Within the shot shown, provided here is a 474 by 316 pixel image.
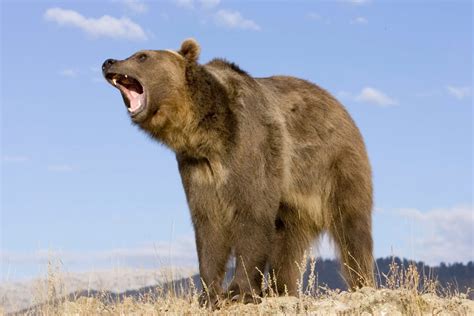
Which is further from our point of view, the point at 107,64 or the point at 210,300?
the point at 107,64

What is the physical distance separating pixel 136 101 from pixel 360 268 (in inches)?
126

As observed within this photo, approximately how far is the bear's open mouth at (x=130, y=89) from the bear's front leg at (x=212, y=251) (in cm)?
137

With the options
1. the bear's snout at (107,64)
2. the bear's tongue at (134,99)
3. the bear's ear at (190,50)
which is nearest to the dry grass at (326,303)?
the bear's tongue at (134,99)

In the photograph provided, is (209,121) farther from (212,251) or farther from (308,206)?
(308,206)

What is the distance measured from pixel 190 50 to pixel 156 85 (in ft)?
2.08

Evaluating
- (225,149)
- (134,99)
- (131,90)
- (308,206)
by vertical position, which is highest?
(131,90)

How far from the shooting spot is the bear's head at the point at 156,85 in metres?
8.59

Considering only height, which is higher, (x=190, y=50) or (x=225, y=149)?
(x=190, y=50)

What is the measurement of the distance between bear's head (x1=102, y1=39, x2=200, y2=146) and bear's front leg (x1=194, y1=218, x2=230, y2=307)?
1.09 m

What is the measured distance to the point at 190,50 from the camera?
906 cm

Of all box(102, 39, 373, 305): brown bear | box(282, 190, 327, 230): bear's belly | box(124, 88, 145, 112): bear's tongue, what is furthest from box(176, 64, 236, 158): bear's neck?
box(282, 190, 327, 230): bear's belly

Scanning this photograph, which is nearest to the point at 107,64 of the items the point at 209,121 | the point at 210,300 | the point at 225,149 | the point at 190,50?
the point at 190,50

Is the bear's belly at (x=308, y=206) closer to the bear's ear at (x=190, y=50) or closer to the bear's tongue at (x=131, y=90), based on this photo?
the bear's ear at (x=190, y=50)

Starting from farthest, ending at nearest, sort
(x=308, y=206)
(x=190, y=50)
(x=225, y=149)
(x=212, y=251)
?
(x=308, y=206) < (x=190, y=50) < (x=212, y=251) < (x=225, y=149)
